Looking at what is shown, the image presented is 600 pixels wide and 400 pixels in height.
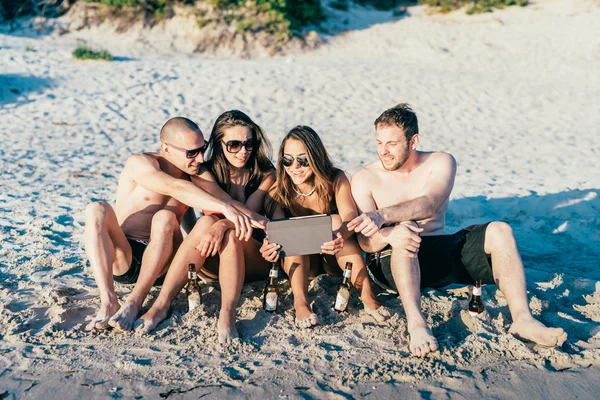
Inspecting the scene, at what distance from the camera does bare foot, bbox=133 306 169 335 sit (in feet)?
12.9

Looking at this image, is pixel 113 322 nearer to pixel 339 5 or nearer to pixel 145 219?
pixel 145 219

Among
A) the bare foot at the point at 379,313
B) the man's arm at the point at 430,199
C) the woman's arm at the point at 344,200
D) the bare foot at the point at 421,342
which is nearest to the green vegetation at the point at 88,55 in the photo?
the woman's arm at the point at 344,200

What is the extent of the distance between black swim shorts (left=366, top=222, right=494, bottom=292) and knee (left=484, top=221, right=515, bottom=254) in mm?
42

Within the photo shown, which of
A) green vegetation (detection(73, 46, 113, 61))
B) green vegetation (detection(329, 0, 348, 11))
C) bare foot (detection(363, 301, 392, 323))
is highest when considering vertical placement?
green vegetation (detection(329, 0, 348, 11))

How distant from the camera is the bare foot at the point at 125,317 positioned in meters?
→ 3.89

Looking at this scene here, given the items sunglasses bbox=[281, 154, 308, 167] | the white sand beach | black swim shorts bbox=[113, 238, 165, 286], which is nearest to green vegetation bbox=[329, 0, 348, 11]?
the white sand beach

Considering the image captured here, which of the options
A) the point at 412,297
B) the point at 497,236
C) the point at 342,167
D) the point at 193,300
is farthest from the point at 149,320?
the point at 342,167

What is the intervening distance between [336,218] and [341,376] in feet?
4.32

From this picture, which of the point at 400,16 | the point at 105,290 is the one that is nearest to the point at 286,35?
the point at 400,16

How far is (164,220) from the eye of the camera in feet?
13.9

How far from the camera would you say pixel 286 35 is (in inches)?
625

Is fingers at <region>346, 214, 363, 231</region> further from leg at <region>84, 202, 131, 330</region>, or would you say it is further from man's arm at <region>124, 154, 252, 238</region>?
leg at <region>84, 202, 131, 330</region>

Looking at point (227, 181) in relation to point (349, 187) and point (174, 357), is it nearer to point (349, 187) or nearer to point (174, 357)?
point (349, 187)

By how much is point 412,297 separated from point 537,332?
2.63 feet
